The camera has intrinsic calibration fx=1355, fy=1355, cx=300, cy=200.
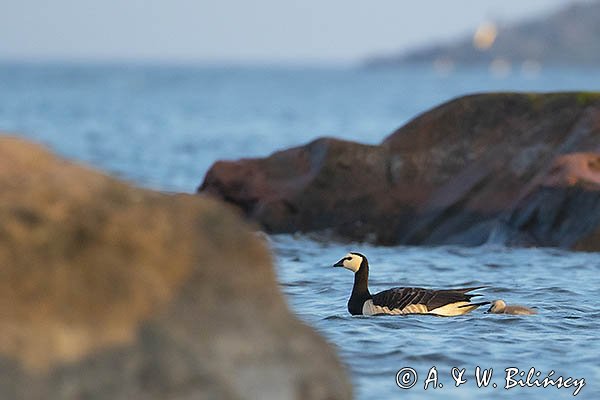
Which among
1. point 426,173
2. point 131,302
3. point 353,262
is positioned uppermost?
point 131,302

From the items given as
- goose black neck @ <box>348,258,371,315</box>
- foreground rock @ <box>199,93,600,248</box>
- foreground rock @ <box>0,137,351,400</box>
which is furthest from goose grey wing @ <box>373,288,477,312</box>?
foreground rock @ <box>0,137,351,400</box>

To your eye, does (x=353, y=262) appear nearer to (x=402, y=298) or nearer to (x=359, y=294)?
(x=359, y=294)

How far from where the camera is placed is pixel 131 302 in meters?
5.22

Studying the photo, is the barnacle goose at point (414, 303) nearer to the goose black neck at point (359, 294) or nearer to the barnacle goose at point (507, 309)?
the goose black neck at point (359, 294)

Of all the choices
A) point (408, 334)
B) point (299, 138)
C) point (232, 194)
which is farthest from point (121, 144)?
point (408, 334)

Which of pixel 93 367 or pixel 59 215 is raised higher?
pixel 59 215

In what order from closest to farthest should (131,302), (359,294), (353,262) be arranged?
1. (131,302)
2. (359,294)
3. (353,262)

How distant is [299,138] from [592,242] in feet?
106

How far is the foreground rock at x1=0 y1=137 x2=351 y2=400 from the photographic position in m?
A: 5.07

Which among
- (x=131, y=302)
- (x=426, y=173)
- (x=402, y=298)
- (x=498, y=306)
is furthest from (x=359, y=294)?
(x=131, y=302)

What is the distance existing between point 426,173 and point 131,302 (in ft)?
45.2

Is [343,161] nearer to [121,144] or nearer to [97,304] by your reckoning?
[97,304]

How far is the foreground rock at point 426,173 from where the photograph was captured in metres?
18.0

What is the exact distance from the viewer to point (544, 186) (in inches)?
663
